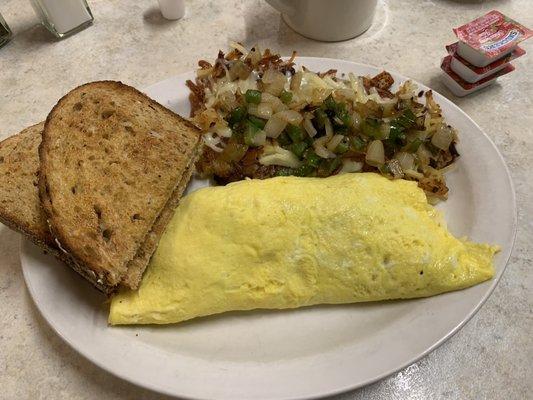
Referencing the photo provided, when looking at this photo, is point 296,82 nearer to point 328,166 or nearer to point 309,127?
point 309,127

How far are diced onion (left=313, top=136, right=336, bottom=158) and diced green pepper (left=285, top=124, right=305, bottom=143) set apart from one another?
0.06 m

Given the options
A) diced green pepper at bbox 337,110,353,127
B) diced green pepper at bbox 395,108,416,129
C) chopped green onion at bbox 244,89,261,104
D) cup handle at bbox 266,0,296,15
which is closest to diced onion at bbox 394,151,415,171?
diced green pepper at bbox 395,108,416,129

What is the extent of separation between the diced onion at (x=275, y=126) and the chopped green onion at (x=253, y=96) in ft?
0.31

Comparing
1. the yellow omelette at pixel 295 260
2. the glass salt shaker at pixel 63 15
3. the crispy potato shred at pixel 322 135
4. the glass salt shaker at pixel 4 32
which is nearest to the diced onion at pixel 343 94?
the crispy potato shred at pixel 322 135

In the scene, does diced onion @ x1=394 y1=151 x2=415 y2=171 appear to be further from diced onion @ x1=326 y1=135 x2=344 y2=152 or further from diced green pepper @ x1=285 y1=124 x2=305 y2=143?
diced green pepper @ x1=285 y1=124 x2=305 y2=143

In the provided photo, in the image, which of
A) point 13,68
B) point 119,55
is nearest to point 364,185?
point 119,55

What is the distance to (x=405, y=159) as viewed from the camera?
1.72 metres

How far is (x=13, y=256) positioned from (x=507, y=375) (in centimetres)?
184

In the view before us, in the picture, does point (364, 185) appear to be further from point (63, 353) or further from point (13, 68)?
point (13, 68)

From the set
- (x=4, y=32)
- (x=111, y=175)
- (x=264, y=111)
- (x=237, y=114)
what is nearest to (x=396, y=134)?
(x=264, y=111)

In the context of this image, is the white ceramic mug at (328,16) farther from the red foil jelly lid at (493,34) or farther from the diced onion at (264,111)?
the diced onion at (264,111)

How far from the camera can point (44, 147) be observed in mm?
1504

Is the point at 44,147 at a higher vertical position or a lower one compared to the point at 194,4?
higher

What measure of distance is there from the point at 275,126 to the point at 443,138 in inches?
25.7
